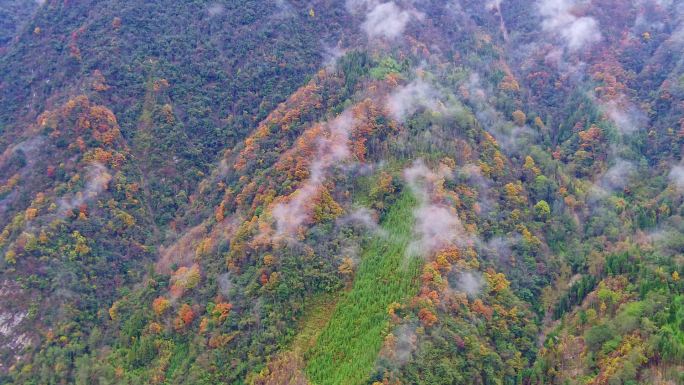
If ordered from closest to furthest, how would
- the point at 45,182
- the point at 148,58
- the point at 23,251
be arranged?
the point at 23,251
the point at 45,182
the point at 148,58

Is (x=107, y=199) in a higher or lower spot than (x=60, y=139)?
lower

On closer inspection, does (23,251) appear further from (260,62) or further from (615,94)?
(615,94)

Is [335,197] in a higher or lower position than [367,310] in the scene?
higher

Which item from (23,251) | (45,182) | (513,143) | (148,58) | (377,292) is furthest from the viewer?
(148,58)

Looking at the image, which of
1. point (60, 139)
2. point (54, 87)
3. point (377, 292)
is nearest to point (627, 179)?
point (377, 292)

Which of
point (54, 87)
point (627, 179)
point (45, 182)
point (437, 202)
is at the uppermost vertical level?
point (54, 87)

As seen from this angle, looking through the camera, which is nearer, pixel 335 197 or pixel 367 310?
pixel 367 310

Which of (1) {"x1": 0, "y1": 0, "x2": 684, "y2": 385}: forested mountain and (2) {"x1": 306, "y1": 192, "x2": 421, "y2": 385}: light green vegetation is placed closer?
(2) {"x1": 306, "y1": 192, "x2": 421, "y2": 385}: light green vegetation

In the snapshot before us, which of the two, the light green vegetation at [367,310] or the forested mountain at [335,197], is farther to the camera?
the forested mountain at [335,197]
